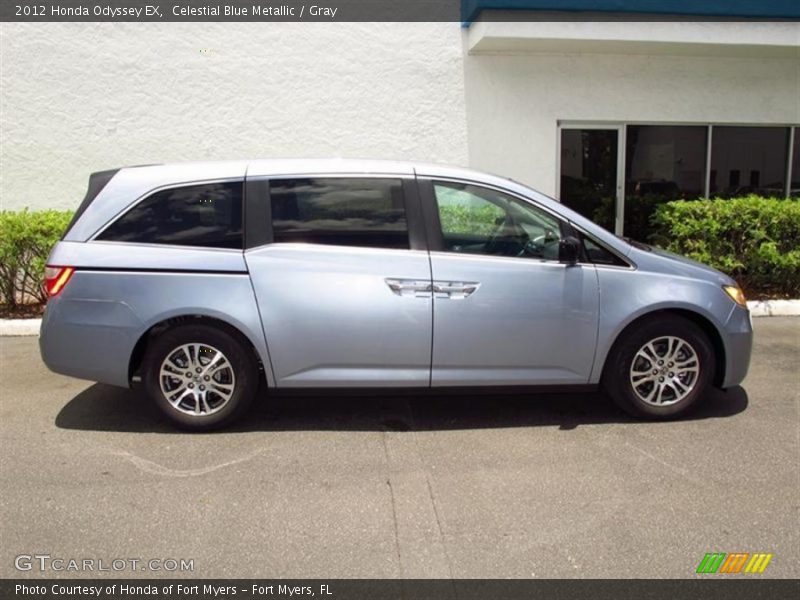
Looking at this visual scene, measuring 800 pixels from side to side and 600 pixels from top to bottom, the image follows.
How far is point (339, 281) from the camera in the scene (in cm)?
419

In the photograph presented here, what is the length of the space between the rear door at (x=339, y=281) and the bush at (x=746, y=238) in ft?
16.5

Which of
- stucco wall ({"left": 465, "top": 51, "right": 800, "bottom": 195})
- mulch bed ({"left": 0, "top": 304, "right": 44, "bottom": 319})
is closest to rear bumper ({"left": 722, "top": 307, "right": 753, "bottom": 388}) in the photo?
stucco wall ({"left": 465, "top": 51, "right": 800, "bottom": 195})

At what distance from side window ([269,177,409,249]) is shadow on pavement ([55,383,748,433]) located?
1.04 m

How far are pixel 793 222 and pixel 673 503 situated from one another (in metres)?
5.79

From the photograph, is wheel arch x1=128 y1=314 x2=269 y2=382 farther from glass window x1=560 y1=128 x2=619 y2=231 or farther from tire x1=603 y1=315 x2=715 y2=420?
glass window x1=560 y1=128 x2=619 y2=231

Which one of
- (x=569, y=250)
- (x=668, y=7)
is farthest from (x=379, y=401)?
(x=668, y=7)

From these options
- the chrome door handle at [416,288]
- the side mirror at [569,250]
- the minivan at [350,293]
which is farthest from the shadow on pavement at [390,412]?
the side mirror at [569,250]

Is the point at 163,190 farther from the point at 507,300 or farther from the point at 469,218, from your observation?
the point at 507,300

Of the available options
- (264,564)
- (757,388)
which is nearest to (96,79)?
(264,564)

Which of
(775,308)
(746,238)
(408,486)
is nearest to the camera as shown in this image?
(408,486)

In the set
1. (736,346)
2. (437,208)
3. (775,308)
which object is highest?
(437,208)

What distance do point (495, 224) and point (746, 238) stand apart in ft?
16.3

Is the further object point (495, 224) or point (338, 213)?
point (495, 224)

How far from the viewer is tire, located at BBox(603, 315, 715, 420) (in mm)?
4402
